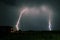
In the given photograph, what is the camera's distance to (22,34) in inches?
795

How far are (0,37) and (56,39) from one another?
889 centimetres

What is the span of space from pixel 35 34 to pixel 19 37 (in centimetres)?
263

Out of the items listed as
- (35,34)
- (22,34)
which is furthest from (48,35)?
(22,34)

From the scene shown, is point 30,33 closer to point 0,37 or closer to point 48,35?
point 48,35

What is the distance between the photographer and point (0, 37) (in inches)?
787

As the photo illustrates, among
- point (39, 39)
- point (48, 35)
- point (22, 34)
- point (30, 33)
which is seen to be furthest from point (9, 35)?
point (48, 35)

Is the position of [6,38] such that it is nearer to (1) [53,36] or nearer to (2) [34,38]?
(2) [34,38]

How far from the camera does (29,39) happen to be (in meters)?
19.8

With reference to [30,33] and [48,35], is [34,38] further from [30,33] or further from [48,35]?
[48,35]

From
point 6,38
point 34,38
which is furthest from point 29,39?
point 6,38

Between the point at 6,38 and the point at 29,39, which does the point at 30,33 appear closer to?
the point at 29,39

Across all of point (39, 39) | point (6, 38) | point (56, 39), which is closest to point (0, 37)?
point (6, 38)

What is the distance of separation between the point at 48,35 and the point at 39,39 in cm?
A: 157

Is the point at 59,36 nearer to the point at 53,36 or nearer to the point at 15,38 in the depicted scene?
the point at 53,36
